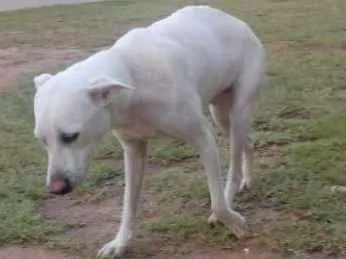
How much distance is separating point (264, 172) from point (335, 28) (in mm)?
6187

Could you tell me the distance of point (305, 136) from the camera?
7.14m

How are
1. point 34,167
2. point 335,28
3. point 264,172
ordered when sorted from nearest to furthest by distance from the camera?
1. point 264,172
2. point 34,167
3. point 335,28

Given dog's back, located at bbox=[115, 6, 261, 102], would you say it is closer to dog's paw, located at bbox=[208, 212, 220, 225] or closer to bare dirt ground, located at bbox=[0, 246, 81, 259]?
dog's paw, located at bbox=[208, 212, 220, 225]

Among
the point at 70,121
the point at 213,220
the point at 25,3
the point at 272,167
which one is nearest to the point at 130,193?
the point at 213,220

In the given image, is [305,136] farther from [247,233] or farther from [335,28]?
[335,28]

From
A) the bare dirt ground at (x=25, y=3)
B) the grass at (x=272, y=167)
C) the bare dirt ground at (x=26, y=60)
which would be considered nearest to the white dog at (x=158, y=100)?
the grass at (x=272, y=167)

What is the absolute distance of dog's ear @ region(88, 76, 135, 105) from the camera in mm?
4406

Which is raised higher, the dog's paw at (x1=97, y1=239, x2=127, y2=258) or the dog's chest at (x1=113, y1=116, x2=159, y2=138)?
the dog's chest at (x1=113, y1=116, x2=159, y2=138)

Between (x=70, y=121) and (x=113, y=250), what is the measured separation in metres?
1.13

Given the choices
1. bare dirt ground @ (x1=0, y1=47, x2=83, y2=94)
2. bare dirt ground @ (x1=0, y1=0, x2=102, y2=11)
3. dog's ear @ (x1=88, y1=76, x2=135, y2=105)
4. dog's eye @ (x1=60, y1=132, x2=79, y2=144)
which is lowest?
bare dirt ground @ (x1=0, y1=0, x2=102, y2=11)

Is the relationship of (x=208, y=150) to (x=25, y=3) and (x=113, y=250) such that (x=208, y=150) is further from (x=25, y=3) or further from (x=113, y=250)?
(x=25, y=3)

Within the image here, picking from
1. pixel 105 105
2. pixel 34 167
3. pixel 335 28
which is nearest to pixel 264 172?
pixel 34 167

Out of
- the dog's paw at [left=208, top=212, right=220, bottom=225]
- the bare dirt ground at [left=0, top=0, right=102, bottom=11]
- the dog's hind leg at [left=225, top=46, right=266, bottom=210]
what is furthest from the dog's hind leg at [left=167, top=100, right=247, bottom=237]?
Result: the bare dirt ground at [left=0, top=0, right=102, bottom=11]

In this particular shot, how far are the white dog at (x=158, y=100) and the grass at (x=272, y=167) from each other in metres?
0.23
